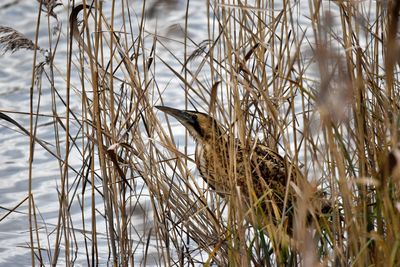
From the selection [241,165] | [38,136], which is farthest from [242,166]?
[38,136]

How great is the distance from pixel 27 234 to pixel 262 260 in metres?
1.72

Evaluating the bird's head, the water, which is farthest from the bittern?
the water

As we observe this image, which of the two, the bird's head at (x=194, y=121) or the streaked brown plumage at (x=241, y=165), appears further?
the bird's head at (x=194, y=121)

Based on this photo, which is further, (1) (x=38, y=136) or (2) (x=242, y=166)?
(1) (x=38, y=136)

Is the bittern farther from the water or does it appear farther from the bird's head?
the water

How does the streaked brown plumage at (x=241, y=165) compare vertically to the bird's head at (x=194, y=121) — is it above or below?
below

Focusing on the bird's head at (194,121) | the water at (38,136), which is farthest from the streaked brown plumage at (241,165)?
the water at (38,136)

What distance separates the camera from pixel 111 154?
2.68m

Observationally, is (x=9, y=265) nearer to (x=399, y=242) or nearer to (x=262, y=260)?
(x=262, y=260)

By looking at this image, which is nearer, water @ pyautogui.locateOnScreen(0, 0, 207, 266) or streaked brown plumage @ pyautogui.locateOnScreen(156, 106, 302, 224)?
streaked brown plumage @ pyautogui.locateOnScreen(156, 106, 302, 224)

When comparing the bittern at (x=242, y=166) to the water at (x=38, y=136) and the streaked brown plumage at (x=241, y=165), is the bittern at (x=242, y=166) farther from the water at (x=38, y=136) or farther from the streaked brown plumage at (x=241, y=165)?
the water at (x=38, y=136)

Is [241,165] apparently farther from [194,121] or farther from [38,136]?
[38,136]

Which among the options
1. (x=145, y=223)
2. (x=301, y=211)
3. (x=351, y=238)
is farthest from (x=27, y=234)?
(x=301, y=211)

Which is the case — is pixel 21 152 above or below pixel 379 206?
above
